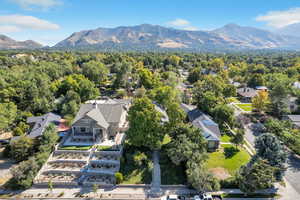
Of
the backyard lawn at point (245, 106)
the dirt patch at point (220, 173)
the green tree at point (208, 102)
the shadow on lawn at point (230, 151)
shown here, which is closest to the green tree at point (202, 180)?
the dirt patch at point (220, 173)

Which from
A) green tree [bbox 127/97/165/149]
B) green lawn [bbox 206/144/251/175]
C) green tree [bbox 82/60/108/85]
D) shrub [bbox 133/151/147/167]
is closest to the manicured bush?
green lawn [bbox 206/144/251/175]

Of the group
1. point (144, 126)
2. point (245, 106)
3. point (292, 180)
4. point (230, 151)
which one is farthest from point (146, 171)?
point (245, 106)

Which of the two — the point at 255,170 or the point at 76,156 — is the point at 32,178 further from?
the point at 255,170

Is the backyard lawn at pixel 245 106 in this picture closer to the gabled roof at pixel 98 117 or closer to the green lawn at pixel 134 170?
the green lawn at pixel 134 170

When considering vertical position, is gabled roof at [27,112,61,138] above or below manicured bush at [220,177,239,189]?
above

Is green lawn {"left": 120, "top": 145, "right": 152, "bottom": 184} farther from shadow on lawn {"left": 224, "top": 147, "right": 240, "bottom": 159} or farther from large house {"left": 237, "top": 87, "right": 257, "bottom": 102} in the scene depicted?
large house {"left": 237, "top": 87, "right": 257, "bottom": 102}

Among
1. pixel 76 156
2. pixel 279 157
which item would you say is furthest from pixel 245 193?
pixel 76 156
